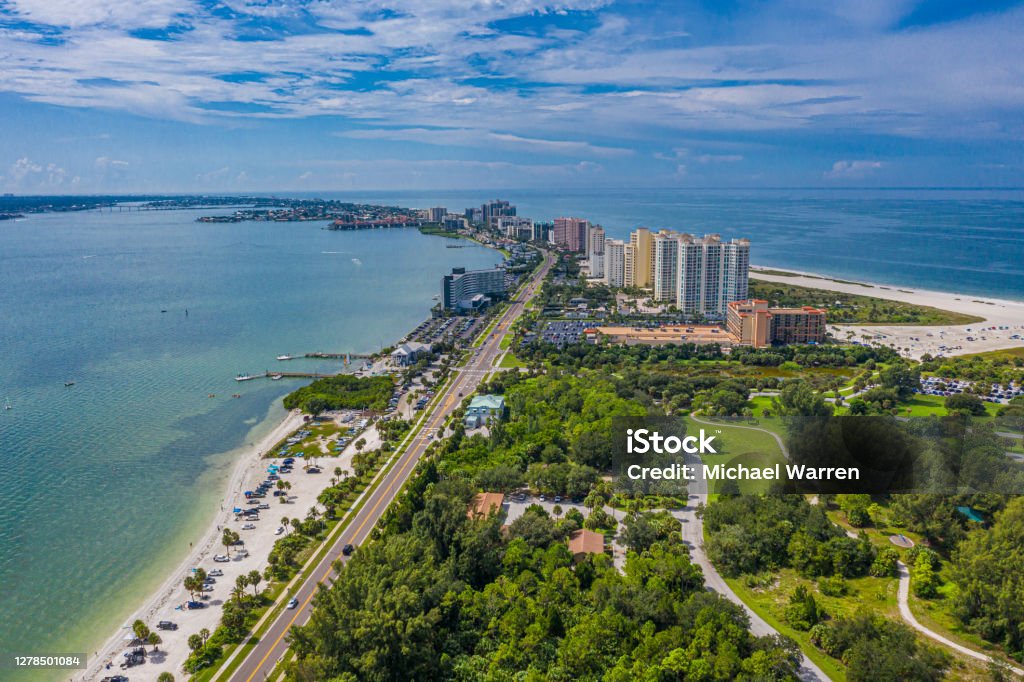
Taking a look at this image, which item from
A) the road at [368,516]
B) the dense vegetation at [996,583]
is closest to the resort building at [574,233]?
the road at [368,516]

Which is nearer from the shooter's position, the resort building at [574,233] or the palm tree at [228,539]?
the palm tree at [228,539]

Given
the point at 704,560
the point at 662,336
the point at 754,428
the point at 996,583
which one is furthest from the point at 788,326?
the point at 996,583

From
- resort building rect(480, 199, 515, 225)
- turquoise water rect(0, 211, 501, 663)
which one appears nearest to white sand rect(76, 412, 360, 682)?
turquoise water rect(0, 211, 501, 663)

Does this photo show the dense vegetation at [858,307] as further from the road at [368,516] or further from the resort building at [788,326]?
the road at [368,516]

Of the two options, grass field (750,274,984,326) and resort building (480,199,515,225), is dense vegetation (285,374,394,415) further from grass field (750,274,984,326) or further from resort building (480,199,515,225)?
resort building (480,199,515,225)

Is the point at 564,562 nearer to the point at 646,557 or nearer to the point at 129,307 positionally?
the point at 646,557
